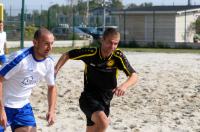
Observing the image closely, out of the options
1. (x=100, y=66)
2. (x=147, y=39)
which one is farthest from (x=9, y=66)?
(x=147, y=39)

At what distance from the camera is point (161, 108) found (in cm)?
938

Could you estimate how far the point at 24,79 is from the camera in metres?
5.25

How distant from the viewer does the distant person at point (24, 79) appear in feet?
16.7

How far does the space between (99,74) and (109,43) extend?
19.6 inches

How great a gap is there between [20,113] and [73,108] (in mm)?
3999

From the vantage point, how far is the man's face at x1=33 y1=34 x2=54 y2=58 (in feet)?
16.4

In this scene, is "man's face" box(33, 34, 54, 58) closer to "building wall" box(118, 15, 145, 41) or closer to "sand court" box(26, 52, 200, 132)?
"sand court" box(26, 52, 200, 132)

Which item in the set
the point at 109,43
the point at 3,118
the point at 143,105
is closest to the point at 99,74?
the point at 109,43

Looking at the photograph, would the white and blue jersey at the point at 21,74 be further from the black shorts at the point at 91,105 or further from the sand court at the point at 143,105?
the sand court at the point at 143,105

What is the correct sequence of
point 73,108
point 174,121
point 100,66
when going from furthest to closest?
point 73,108 < point 174,121 < point 100,66

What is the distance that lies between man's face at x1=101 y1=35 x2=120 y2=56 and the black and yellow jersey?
0.13m

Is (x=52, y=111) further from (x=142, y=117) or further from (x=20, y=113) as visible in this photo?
(x=142, y=117)

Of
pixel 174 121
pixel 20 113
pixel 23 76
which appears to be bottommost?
pixel 174 121

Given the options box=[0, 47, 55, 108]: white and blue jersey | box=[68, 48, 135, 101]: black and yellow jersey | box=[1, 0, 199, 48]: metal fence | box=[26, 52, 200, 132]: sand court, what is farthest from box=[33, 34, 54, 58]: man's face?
box=[1, 0, 199, 48]: metal fence
